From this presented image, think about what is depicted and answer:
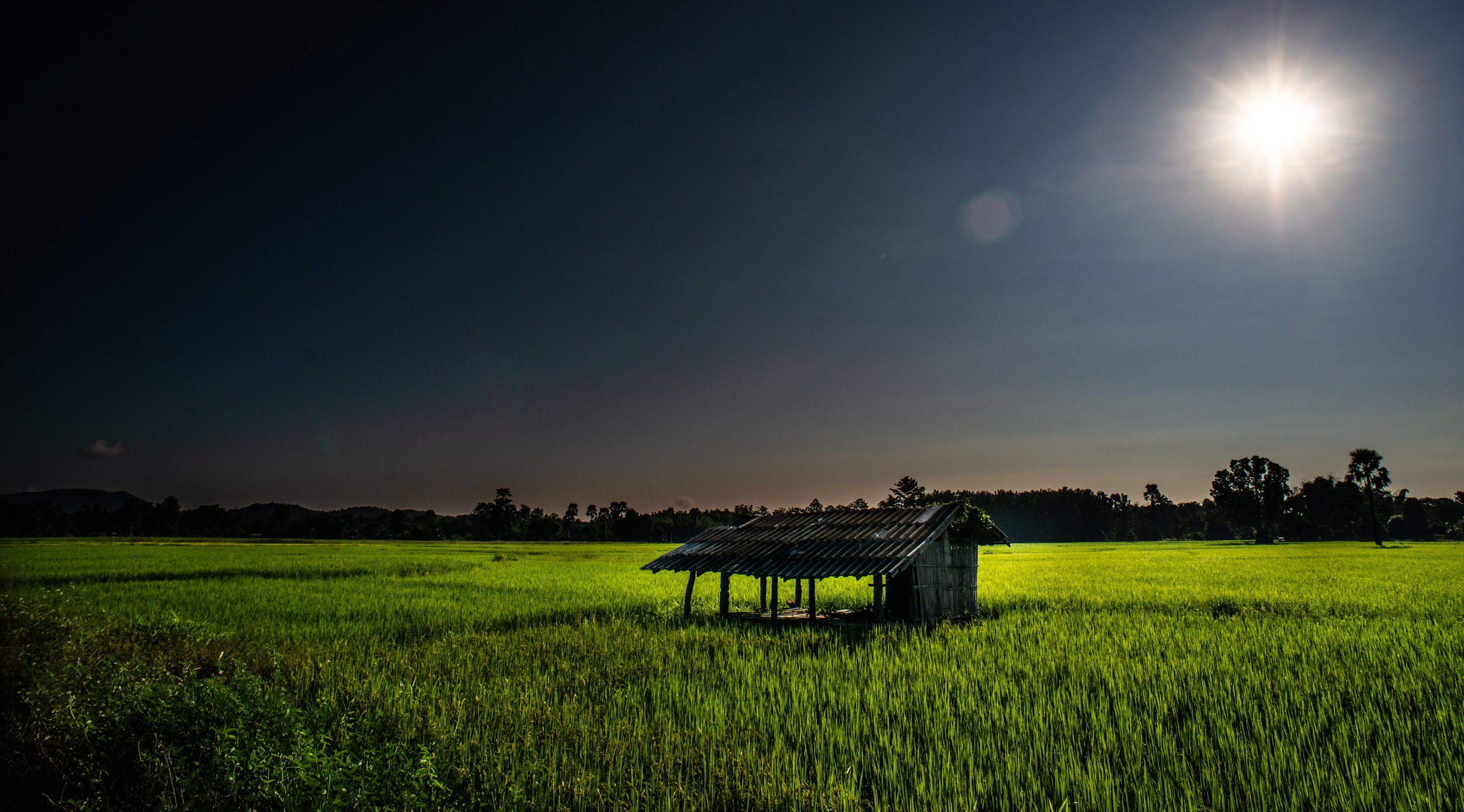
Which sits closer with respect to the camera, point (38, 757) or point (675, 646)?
point (38, 757)

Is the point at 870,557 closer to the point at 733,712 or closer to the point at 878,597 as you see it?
the point at 878,597

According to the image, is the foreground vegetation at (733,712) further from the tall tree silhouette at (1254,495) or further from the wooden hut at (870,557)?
the tall tree silhouette at (1254,495)

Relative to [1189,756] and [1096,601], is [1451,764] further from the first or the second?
[1096,601]

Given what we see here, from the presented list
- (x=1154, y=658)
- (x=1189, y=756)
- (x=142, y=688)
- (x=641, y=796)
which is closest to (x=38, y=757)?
(x=142, y=688)

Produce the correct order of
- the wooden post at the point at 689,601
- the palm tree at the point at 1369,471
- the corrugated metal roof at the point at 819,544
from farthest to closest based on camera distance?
1. the palm tree at the point at 1369,471
2. the wooden post at the point at 689,601
3. the corrugated metal roof at the point at 819,544

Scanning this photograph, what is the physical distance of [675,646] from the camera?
10.9m

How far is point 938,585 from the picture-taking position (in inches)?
563

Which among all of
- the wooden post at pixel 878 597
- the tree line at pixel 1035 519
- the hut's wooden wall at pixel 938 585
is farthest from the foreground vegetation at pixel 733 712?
the tree line at pixel 1035 519

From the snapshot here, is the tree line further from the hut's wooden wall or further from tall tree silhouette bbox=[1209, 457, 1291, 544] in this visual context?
the hut's wooden wall

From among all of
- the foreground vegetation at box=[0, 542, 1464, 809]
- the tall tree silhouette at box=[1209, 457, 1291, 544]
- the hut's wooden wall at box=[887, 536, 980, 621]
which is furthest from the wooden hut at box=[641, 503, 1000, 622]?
the tall tree silhouette at box=[1209, 457, 1291, 544]

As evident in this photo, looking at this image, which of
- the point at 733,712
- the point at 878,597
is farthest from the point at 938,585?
the point at 733,712

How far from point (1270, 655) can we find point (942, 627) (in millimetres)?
4952

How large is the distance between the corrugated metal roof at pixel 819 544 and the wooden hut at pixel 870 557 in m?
0.03

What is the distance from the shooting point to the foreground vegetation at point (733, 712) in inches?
193
